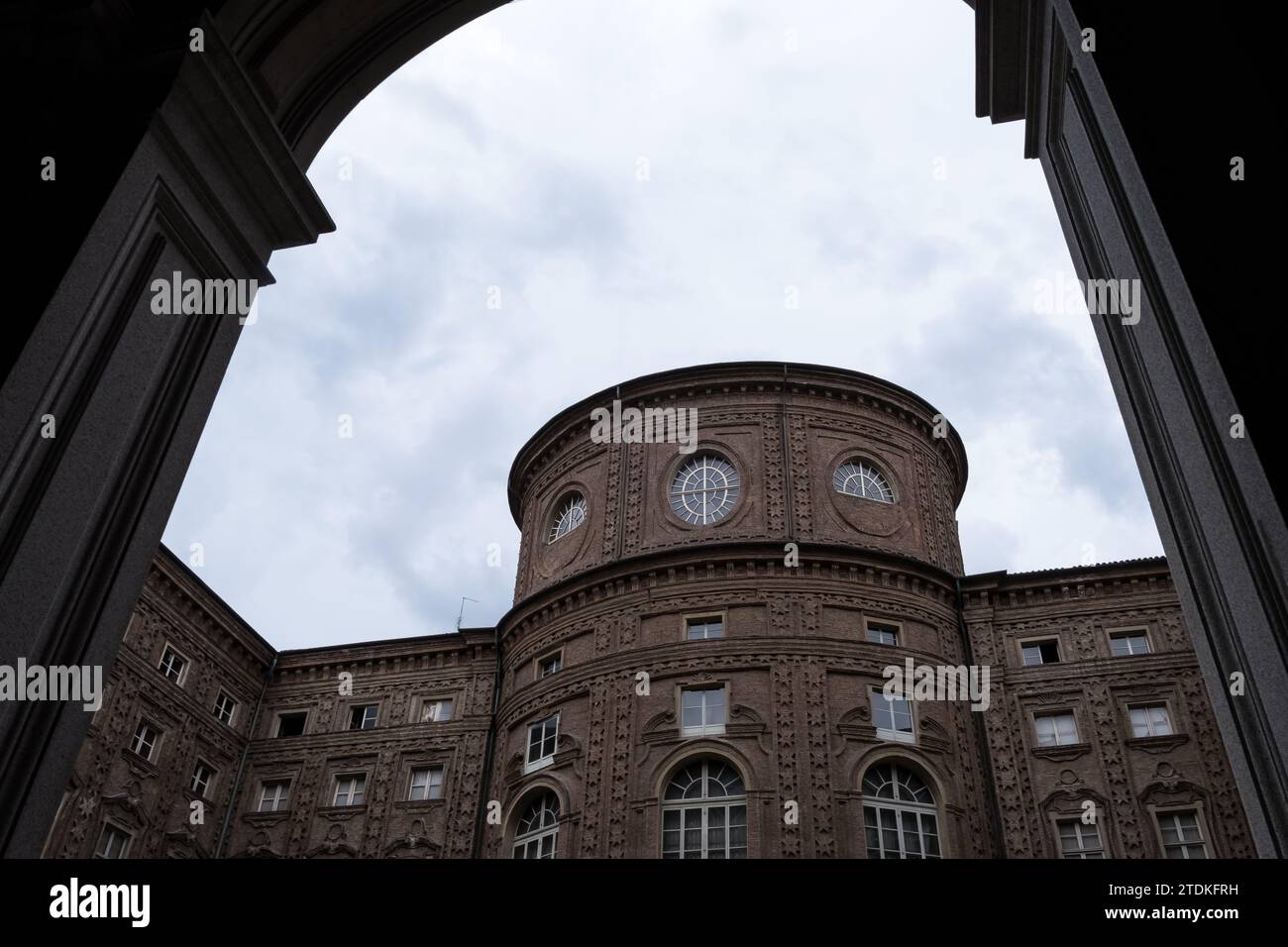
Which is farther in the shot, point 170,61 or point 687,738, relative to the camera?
point 687,738

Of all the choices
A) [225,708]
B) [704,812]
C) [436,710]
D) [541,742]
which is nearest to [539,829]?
[541,742]

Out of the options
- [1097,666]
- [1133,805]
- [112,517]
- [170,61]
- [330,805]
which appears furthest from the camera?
[330,805]

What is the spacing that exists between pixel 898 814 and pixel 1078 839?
5.06 meters

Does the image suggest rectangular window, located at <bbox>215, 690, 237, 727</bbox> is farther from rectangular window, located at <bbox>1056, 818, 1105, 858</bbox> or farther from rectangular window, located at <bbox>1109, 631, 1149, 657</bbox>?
rectangular window, located at <bbox>1109, 631, 1149, 657</bbox>

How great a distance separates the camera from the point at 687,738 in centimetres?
2483

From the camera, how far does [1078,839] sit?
24609mm

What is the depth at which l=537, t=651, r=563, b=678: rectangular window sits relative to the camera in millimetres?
28659

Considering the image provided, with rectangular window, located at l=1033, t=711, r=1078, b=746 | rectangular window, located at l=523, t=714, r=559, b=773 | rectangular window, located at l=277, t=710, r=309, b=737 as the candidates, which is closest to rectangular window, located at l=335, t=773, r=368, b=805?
rectangular window, located at l=277, t=710, r=309, b=737

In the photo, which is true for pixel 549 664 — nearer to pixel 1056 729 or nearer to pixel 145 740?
pixel 145 740
